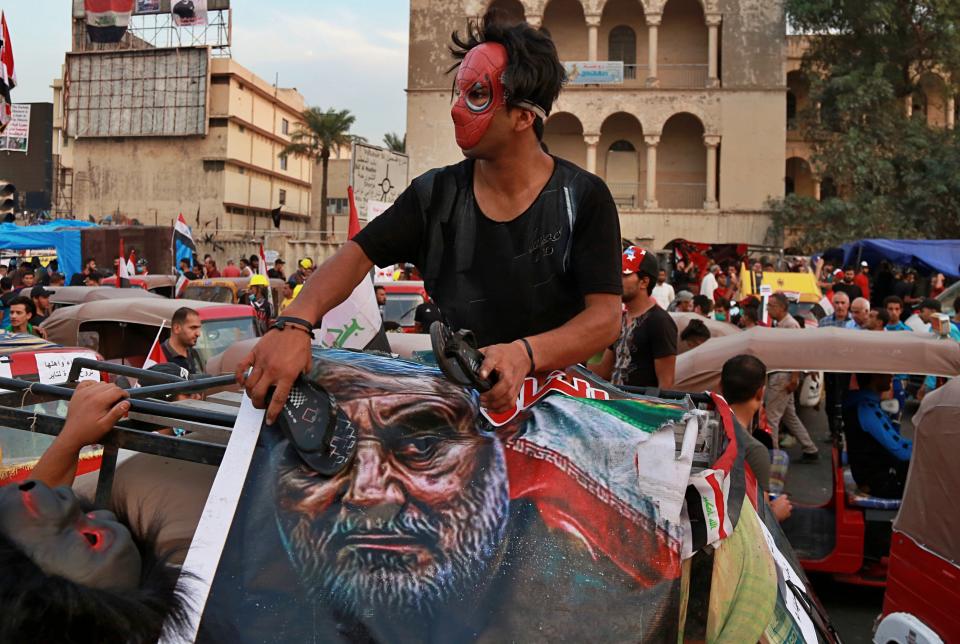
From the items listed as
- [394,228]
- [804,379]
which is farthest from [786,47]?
[394,228]

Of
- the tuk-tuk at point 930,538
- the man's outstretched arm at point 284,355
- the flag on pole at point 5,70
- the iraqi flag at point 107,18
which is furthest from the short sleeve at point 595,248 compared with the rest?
the iraqi flag at point 107,18

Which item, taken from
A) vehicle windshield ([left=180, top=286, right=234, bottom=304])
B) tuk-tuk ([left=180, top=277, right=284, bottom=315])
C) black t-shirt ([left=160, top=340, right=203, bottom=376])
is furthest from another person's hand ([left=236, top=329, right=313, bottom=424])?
vehicle windshield ([left=180, top=286, right=234, bottom=304])

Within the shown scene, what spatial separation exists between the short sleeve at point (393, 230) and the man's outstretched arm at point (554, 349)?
1.71 ft

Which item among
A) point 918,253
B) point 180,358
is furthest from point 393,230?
point 918,253

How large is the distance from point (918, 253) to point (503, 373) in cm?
2186

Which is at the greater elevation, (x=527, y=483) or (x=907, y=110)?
(x=907, y=110)

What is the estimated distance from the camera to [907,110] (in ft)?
125

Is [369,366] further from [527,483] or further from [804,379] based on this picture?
[804,379]

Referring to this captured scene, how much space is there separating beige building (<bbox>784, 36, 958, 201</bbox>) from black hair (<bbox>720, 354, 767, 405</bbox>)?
116ft

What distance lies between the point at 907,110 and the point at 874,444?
36.3 meters

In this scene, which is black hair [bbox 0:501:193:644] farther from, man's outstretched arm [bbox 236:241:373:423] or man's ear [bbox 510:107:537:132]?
→ man's ear [bbox 510:107:537:132]

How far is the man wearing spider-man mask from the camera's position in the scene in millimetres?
2188

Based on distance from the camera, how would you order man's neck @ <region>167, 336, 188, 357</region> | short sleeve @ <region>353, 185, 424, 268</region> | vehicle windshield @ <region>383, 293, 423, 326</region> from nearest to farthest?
short sleeve @ <region>353, 185, 424, 268</region>, man's neck @ <region>167, 336, 188, 357</region>, vehicle windshield @ <region>383, 293, 423, 326</region>

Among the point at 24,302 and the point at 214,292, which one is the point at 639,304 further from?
the point at 214,292
